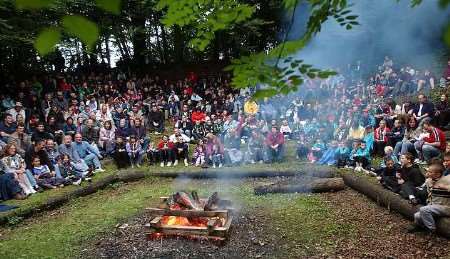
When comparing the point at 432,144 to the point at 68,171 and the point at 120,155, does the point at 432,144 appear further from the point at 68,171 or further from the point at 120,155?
the point at 68,171

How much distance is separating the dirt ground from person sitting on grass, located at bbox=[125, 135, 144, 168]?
6.00m

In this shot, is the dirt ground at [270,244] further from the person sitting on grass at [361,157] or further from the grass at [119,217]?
the person sitting on grass at [361,157]

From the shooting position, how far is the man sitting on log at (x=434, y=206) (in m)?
6.71

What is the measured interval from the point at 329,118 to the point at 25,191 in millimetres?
10023

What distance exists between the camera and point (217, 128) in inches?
641

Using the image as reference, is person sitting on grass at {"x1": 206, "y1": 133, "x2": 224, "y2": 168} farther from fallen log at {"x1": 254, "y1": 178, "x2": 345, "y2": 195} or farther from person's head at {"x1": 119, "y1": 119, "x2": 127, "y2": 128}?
fallen log at {"x1": 254, "y1": 178, "x2": 345, "y2": 195}

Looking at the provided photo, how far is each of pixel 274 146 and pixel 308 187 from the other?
3736 mm

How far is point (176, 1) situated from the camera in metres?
3.24

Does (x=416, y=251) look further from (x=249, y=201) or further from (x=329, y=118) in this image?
(x=329, y=118)

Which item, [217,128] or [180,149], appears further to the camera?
[217,128]

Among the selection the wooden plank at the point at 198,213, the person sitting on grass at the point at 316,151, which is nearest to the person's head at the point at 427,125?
the person sitting on grass at the point at 316,151

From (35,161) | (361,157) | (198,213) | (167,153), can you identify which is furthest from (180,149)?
(198,213)

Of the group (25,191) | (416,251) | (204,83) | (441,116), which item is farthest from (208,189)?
(204,83)

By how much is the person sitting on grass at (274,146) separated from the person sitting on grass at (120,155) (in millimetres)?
4808
